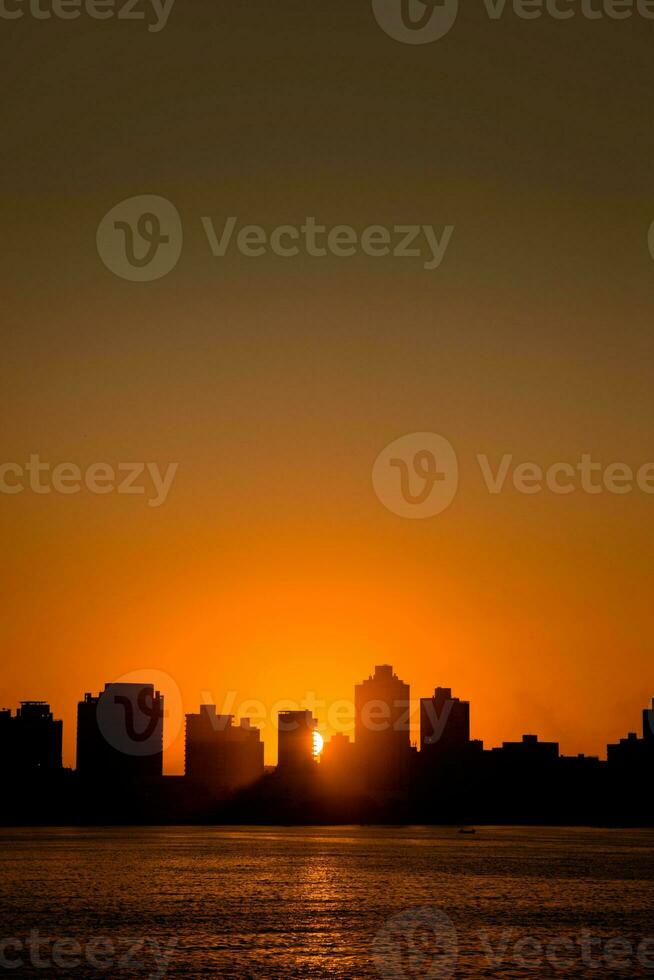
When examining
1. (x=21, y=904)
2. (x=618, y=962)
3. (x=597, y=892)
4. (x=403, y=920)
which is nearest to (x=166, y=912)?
(x=21, y=904)

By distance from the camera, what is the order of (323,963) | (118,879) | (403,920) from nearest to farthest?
(323,963)
(403,920)
(118,879)

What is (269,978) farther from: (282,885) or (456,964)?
(282,885)

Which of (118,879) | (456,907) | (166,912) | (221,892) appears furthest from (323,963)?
(118,879)

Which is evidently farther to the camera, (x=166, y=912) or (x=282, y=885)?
(x=282, y=885)

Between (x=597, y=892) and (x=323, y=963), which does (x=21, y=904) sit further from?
(x=597, y=892)

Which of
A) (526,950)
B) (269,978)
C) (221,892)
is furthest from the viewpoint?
(221,892)

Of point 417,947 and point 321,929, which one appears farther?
point 321,929
